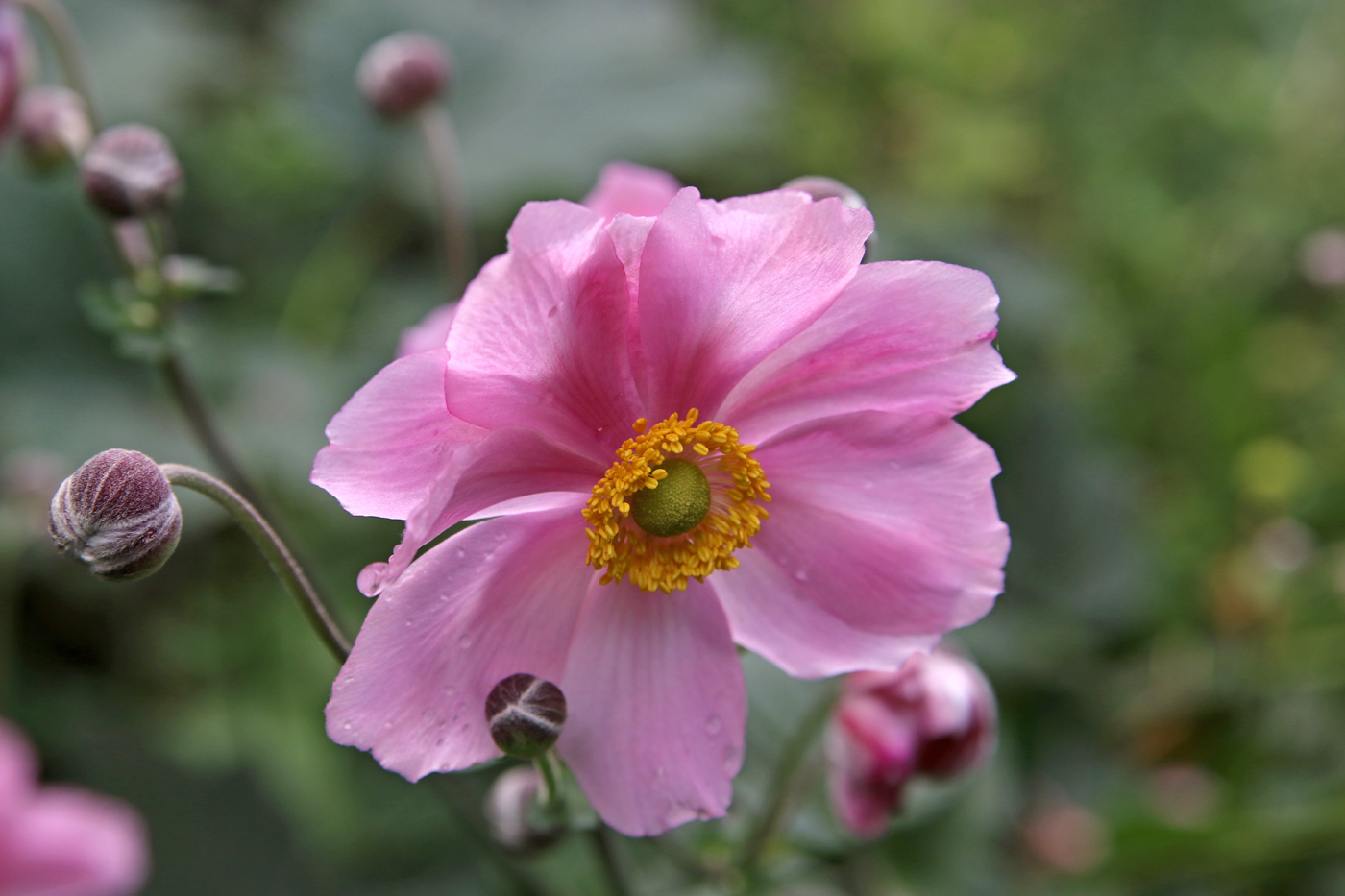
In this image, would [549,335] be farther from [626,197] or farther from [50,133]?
[50,133]

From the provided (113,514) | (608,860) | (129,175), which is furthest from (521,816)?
(129,175)

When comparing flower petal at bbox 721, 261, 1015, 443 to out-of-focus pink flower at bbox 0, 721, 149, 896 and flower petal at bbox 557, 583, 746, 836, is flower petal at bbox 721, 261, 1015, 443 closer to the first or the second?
flower petal at bbox 557, 583, 746, 836

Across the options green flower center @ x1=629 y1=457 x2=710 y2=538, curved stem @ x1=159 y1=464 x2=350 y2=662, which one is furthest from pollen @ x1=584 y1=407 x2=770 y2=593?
curved stem @ x1=159 y1=464 x2=350 y2=662

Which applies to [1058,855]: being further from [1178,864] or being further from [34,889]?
[34,889]

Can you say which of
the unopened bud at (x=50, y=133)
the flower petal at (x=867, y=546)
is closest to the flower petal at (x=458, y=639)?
the flower petal at (x=867, y=546)

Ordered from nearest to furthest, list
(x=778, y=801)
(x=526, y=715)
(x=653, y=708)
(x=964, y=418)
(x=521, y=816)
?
(x=526, y=715) → (x=653, y=708) → (x=521, y=816) → (x=778, y=801) → (x=964, y=418)

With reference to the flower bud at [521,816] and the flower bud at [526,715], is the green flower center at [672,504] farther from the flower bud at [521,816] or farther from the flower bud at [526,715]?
the flower bud at [521,816]

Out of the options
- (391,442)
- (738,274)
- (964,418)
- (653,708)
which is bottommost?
(964,418)
